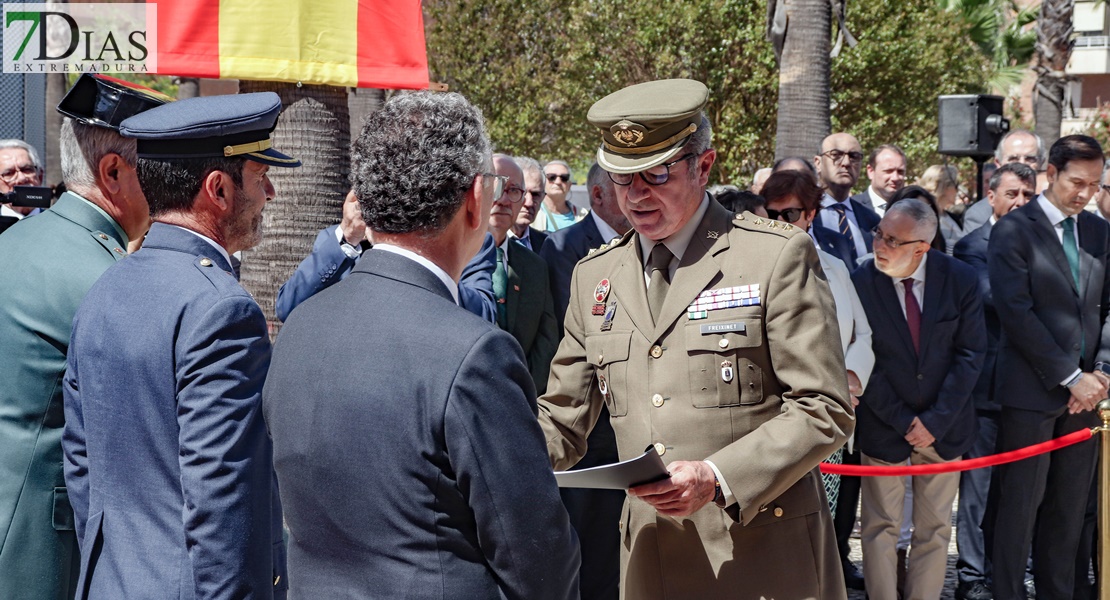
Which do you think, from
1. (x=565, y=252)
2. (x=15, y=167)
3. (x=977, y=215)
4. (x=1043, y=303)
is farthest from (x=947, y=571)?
(x=15, y=167)

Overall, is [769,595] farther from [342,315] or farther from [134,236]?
[134,236]

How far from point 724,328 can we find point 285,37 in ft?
9.44

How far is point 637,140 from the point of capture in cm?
311

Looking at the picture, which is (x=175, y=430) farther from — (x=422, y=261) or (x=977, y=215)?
(x=977, y=215)

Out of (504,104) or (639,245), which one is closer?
(639,245)

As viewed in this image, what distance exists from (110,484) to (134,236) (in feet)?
3.04

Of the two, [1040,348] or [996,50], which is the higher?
[996,50]

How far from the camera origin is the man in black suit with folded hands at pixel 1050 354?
5789 mm

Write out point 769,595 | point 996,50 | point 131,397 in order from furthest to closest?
1. point 996,50
2. point 769,595
3. point 131,397

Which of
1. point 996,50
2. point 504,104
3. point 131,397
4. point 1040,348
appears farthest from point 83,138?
point 996,50

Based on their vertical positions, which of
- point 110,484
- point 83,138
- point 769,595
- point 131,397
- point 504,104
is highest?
point 504,104

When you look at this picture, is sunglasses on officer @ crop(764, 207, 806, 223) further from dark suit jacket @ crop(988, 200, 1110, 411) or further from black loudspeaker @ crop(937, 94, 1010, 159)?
black loudspeaker @ crop(937, 94, 1010, 159)

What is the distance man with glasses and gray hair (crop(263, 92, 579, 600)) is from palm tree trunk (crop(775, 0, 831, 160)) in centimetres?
855

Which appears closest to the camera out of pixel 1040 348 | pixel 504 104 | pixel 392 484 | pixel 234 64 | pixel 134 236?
pixel 392 484
